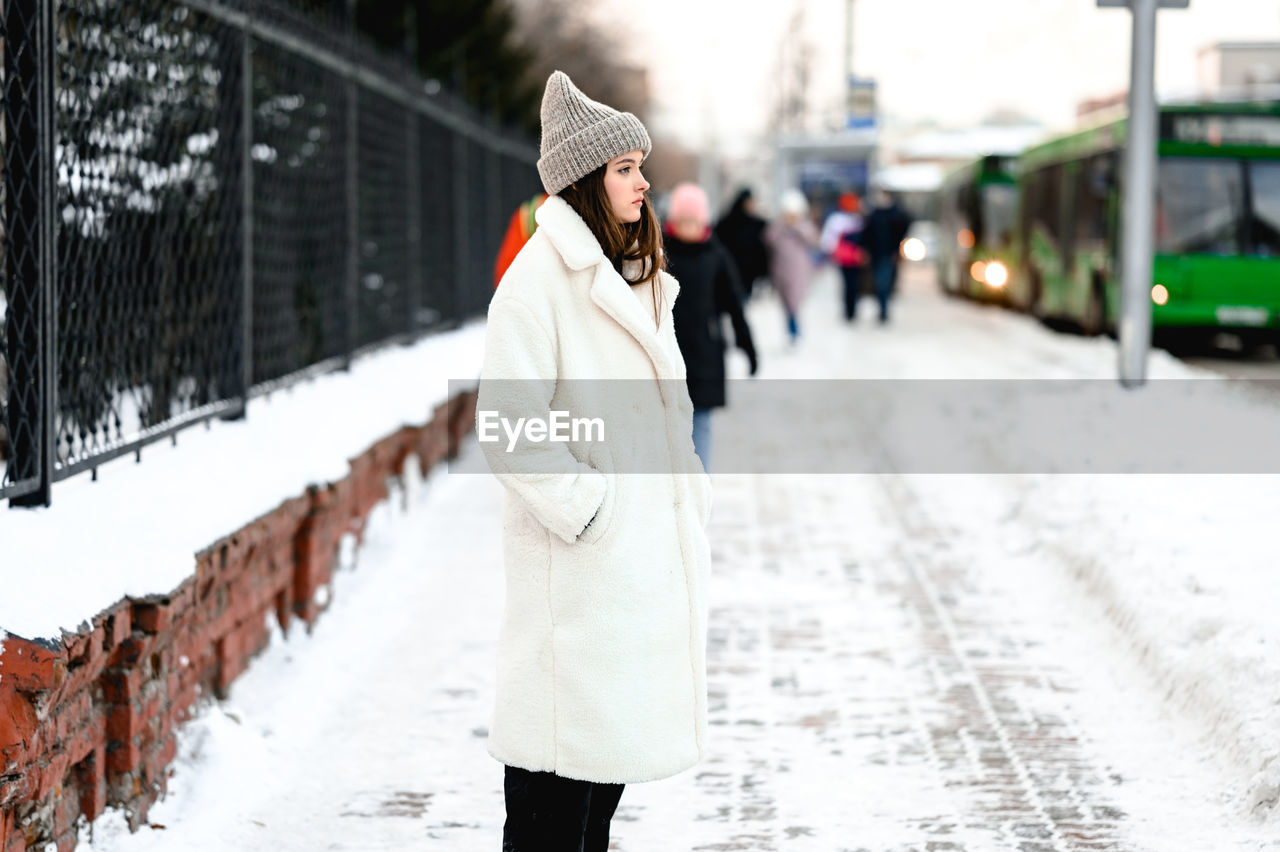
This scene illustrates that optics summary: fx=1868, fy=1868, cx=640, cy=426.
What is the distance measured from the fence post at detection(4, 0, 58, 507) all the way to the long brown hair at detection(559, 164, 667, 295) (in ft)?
5.89

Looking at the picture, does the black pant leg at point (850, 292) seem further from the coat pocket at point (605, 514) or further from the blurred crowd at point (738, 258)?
the coat pocket at point (605, 514)

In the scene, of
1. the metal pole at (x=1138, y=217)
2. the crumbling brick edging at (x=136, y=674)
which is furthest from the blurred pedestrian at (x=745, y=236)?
the crumbling brick edging at (x=136, y=674)

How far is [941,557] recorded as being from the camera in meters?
8.80

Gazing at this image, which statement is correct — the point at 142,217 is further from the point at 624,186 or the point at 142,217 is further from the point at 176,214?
the point at 624,186

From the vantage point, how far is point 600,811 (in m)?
3.78

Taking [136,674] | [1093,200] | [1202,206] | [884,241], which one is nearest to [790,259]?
[1093,200]

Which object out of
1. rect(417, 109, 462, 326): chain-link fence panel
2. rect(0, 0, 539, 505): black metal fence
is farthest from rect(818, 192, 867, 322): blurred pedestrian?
rect(0, 0, 539, 505): black metal fence

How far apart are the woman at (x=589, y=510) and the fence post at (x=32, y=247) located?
1720mm

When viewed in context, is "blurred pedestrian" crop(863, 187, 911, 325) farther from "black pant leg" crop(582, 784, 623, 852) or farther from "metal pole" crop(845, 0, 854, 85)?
"black pant leg" crop(582, 784, 623, 852)

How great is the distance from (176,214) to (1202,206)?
15.8 metres

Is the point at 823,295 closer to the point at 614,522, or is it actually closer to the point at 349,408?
the point at 349,408

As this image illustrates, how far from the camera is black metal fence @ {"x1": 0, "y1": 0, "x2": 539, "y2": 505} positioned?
4.80 meters

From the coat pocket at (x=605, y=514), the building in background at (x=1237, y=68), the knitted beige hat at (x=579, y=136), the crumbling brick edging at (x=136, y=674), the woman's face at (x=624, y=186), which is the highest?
the building in background at (x=1237, y=68)

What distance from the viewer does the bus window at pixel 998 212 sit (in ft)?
106
